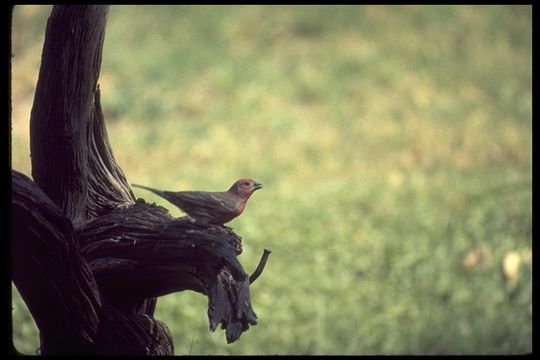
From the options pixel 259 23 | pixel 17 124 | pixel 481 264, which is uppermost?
pixel 259 23

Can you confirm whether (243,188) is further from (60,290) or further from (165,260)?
(60,290)

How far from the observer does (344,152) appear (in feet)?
37.1

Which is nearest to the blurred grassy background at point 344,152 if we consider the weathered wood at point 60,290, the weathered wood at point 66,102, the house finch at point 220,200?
the weathered wood at point 60,290

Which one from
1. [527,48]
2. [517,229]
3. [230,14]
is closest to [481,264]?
[517,229]

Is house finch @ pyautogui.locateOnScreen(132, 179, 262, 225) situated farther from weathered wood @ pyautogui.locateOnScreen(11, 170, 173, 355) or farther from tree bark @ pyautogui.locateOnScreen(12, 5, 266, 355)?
weathered wood @ pyautogui.locateOnScreen(11, 170, 173, 355)

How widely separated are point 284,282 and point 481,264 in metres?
2.26

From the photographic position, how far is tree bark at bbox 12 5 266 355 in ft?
10.8

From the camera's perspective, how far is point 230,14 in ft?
46.4

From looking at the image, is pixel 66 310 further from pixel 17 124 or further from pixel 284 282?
pixel 17 124

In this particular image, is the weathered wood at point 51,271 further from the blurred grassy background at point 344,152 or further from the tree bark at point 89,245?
the blurred grassy background at point 344,152

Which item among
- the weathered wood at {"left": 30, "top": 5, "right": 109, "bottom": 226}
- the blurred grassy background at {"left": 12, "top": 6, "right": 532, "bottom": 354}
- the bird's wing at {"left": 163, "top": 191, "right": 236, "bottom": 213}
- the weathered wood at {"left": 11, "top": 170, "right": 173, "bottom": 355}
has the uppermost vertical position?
the blurred grassy background at {"left": 12, "top": 6, "right": 532, "bottom": 354}

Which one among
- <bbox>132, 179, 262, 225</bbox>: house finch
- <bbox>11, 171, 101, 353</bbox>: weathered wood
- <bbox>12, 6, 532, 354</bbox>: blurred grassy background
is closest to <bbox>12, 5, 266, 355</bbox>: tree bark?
<bbox>11, 171, 101, 353</bbox>: weathered wood

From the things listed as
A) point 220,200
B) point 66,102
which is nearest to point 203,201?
point 220,200

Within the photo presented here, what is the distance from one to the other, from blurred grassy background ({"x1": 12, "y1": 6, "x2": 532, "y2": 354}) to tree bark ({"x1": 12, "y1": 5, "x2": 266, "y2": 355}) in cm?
362
